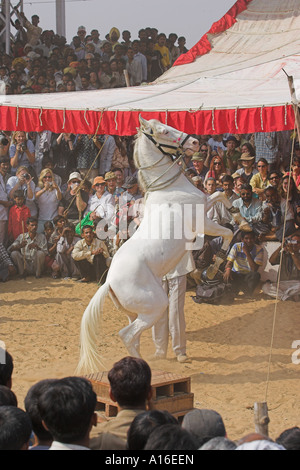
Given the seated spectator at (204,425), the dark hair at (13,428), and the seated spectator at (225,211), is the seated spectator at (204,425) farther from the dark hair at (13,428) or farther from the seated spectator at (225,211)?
the seated spectator at (225,211)

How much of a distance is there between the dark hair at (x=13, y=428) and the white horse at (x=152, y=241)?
2.78m

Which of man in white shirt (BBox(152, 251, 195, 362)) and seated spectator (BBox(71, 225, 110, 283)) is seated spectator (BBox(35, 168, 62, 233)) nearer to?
seated spectator (BBox(71, 225, 110, 283))

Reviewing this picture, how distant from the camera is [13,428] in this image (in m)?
2.74

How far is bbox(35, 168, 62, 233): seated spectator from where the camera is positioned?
11023 millimetres

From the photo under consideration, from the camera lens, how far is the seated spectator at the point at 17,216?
10.9 metres

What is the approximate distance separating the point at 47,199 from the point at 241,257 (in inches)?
143

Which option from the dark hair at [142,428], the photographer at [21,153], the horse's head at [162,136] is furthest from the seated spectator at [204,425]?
the photographer at [21,153]

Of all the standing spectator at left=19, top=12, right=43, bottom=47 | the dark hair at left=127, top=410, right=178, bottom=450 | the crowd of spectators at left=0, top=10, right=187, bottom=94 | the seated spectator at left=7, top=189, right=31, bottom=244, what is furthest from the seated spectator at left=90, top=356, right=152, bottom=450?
the standing spectator at left=19, top=12, right=43, bottom=47

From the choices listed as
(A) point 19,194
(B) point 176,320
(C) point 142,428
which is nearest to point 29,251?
(A) point 19,194

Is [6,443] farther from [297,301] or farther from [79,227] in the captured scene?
[79,227]

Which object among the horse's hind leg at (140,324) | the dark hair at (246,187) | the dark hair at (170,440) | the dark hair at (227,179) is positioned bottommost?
the horse's hind leg at (140,324)

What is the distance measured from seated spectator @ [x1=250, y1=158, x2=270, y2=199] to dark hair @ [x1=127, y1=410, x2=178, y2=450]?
6930mm

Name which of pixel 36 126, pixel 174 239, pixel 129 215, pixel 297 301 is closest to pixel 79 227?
pixel 129 215

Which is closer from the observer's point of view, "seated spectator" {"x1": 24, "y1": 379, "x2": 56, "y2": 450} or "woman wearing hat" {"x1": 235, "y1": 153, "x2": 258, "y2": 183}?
"seated spectator" {"x1": 24, "y1": 379, "x2": 56, "y2": 450}
